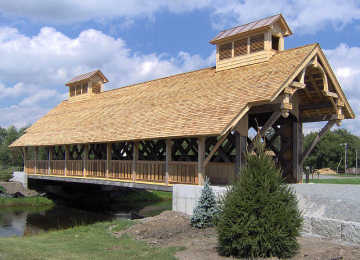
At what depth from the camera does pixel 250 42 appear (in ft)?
57.2

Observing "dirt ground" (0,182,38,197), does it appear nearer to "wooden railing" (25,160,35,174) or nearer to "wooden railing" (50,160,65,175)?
"wooden railing" (25,160,35,174)

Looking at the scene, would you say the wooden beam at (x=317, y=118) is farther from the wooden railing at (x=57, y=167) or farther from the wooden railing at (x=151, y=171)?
the wooden railing at (x=57, y=167)

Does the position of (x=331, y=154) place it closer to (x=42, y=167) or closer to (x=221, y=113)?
(x=42, y=167)

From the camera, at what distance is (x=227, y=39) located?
18172 millimetres

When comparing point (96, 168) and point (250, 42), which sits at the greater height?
point (250, 42)

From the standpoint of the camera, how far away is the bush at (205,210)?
464 inches

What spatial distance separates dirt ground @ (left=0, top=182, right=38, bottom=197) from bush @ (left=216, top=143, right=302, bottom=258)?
21.8 m

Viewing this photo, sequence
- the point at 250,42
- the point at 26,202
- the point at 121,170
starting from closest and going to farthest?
the point at 250,42 < the point at 121,170 < the point at 26,202

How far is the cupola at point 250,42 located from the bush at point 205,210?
7.32 meters

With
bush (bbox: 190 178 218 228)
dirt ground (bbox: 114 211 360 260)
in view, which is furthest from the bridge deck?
bush (bbox: 190 178 218 228)

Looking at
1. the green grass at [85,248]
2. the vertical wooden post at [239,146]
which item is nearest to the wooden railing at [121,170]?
the green grass at [85,248]

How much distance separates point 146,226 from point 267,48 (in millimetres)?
9271

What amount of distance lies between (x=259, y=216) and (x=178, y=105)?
29.9 feet

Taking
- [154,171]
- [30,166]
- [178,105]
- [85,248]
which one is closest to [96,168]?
[154,171]
